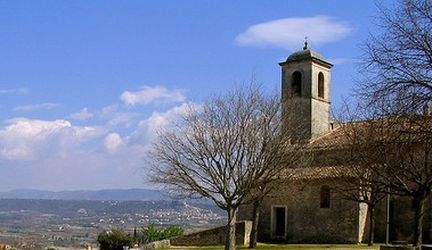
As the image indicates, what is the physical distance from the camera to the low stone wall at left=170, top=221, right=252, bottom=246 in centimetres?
4284

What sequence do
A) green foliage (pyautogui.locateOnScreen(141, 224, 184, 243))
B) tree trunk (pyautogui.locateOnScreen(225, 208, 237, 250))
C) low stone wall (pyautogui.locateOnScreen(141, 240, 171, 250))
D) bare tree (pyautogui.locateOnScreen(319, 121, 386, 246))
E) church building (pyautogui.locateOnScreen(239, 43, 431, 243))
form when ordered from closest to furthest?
bare tree (pyautogui.locateOnScreen(319, 121, 386, 246))
tree trunk (pyautogui.locateOnScreen(225, 208, 237, 250))
low stone wall (pyautogui.locateOnScreen(141, 240, 171, 250))
church building (pyautogui.locateOnScreen(239, 43, 431, 243))
green foliage (pyautogui.locateOnScreen(141, 224, 184, 243))

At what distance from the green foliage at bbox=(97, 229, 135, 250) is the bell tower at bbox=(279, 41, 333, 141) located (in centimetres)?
1382

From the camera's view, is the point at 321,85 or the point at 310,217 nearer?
the point at 310,217

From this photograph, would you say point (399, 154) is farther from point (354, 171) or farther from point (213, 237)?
point (213, 237)

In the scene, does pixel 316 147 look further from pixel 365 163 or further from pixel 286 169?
pixel 365 163

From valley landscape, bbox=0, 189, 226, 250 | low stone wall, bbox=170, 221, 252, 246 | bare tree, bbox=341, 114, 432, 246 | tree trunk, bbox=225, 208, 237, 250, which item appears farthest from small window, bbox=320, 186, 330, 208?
valley landscape, bbox=0, 189, 226, 250

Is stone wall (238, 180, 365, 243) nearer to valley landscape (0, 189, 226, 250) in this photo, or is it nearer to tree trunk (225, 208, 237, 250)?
tree trunk (225, 208, 237, 250)

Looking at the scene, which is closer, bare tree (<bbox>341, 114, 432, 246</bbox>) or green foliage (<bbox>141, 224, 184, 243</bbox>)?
bare tree (<bbox>341, 114, 432, 246</bbox>)

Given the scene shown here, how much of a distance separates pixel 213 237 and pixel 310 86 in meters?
12.7

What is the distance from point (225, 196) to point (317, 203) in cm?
1049

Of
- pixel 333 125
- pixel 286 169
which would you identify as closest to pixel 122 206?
pixel 333 125

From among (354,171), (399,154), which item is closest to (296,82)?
(354,171)

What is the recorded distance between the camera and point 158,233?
46750 mm

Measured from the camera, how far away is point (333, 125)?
4944cm
